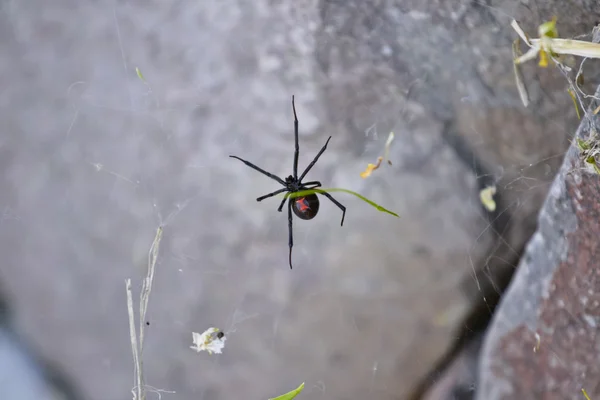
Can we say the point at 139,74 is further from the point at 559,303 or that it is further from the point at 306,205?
the point at 559,303

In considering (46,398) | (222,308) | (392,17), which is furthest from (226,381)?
(392,17)

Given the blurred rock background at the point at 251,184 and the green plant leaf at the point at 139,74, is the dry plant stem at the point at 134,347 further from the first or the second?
the green plant leaf at the point at 139,74

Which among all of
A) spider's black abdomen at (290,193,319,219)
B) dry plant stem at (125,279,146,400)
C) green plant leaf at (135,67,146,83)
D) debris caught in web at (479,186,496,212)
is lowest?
dry plant stem at (125,279,146,400)

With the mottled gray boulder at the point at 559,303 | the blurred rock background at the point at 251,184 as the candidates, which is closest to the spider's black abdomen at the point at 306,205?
the blurred rock background at the point at 251,184

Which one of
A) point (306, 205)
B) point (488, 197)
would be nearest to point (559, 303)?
point (488, 197)

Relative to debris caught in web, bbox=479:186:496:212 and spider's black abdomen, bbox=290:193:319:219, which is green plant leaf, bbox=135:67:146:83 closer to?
spider's black abdomen, bbox=290:193:319:219

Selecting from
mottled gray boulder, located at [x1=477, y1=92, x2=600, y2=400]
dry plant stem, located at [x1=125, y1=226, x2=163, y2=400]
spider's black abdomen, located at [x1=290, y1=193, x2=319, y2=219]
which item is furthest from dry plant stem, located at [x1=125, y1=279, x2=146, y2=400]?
mottled gray boulder, located at [x1=477, y1=92, x2=600, y2=400]

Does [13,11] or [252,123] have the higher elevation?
[13,11]

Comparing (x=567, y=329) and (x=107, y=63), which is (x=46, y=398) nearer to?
(x=107, y=63)
